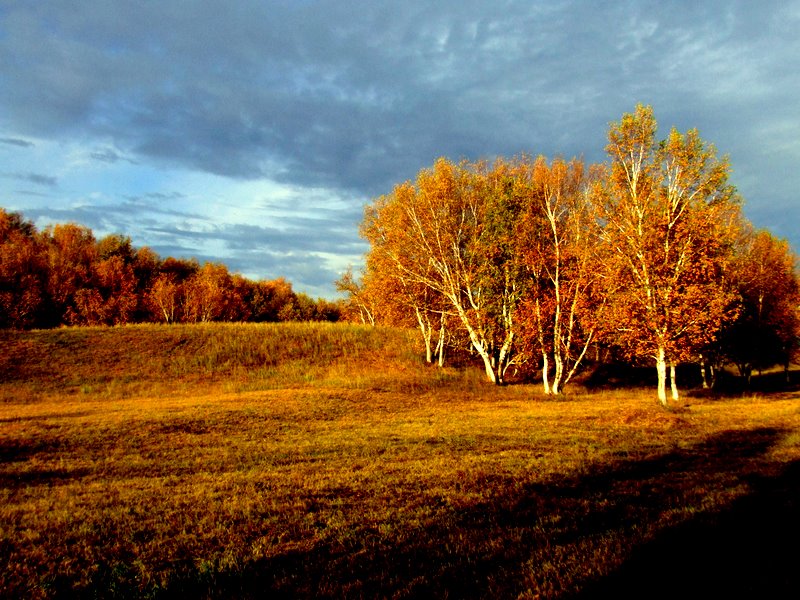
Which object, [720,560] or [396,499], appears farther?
[396,499]

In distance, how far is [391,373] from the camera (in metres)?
47.1

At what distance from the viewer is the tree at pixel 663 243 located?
33531 millimetres

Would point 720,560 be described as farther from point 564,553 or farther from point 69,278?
point 69,278

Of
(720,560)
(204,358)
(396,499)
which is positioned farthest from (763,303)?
(720,560)

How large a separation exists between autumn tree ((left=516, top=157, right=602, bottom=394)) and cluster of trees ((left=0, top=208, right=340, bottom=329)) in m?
69.3

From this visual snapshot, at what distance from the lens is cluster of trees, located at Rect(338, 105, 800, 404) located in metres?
34.2

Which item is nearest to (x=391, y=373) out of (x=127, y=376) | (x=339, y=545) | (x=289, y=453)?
(x=127, y=376)

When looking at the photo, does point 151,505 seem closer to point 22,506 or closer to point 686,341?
point 22,506

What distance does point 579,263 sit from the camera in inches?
1563

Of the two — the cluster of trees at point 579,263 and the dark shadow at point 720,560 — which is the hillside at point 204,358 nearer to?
the cluster of trees at point 579,263

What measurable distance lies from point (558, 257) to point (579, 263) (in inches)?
67.4

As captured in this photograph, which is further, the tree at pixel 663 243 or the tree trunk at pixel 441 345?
the tree trunk at pixel 441 345

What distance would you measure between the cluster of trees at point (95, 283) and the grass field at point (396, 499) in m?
56.5

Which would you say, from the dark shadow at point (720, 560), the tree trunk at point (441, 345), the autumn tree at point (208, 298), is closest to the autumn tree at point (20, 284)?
the autumn tree at point (208, 298)
